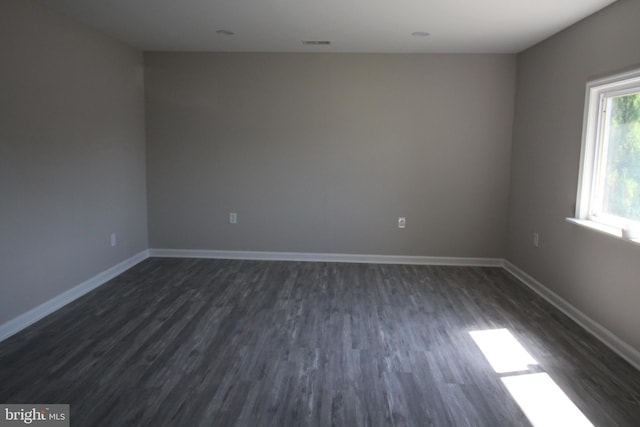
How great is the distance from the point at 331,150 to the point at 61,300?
3.05 m

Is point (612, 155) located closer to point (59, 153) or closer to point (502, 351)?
point (502, 351)

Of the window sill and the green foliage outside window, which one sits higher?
the green foliage outside window

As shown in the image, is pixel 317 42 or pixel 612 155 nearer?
pixel 612 155

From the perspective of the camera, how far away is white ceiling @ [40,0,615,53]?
10.3ft

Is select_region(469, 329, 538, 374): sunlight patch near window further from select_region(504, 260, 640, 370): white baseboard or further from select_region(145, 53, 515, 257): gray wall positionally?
select_region(145, 53, 515, 257): gray wall

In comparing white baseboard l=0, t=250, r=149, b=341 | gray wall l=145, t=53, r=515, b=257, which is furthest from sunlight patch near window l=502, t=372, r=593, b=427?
white baseboard l=0, t=250, r=149, b=341

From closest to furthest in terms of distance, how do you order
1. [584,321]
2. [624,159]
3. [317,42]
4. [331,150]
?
1. [624,159]
2. [584,321]
3. [317,42]
4. [331,150]

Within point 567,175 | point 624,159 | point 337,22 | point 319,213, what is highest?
point 337,22

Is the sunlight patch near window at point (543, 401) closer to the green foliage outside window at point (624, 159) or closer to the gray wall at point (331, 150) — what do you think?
the green foliage outside window at point (624, 159)

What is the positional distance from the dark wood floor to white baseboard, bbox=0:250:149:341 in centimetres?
8

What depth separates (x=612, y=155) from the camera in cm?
315

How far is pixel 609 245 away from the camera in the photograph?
9.87 ft

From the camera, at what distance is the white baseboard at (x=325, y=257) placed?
16.3ft

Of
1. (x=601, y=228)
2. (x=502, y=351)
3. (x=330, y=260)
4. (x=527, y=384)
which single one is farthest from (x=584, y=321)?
(x=330, y=260)
